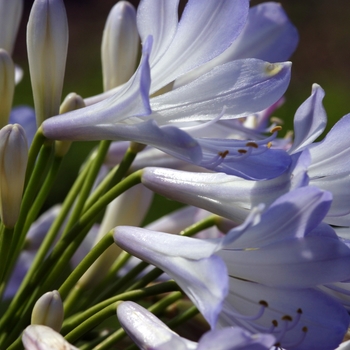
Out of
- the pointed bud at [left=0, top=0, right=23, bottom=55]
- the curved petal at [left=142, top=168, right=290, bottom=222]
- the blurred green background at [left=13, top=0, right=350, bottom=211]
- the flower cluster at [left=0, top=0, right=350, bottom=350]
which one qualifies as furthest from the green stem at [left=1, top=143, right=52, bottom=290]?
the blurred green background at [left=13, top=0, right=350, bottom=211]

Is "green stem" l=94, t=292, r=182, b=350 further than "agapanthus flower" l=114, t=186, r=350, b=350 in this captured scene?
Yes

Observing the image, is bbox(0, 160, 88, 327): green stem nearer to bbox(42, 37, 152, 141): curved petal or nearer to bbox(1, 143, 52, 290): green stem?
bbox(1, 143, 52, 290): green stem

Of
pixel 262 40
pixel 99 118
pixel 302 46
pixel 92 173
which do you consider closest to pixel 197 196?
pixel 99 118

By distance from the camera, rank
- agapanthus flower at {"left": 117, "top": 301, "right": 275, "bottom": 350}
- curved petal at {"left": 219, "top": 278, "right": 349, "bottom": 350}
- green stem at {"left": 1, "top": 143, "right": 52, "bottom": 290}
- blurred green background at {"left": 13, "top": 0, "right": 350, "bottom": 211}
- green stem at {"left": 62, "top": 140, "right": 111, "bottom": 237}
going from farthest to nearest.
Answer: blurred green background at {"left": 13, "top": 0, "right": 350, "bottom": 211} < green stem at {"left": 62, "top": 140, "right": 111, "bottom": 237} < green stem at {"left": 1, "top": 143, "right": 52, "bottom": 290} < curved petal at {"left": 219, "top": 278, "right": 349, "bottom": 350} < agapanthus flower at {"left": 117, "top": 301, "right": 275, "bottom": 350}

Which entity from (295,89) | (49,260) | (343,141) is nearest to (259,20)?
(343,141)

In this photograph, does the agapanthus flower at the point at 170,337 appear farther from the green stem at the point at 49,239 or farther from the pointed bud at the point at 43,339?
the green stem at the point at 49,239
